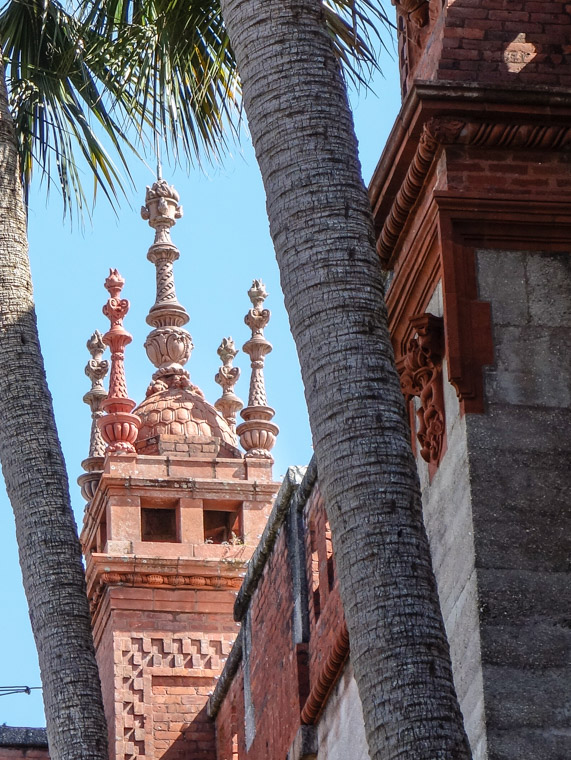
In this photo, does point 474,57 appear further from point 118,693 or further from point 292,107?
point 118,693

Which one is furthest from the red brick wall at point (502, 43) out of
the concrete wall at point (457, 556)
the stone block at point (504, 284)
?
the concrete wall at point (457, 556)

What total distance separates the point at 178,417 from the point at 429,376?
1403 centimetres

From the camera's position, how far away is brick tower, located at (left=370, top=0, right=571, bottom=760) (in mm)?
10125

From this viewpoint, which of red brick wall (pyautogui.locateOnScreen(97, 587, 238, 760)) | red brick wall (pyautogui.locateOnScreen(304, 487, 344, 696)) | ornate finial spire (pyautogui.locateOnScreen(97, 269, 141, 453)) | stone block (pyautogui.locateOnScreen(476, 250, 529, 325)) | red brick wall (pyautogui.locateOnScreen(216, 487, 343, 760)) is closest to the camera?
stone block (pyautogui.locateOnScreen(476, 250, 529, 325))

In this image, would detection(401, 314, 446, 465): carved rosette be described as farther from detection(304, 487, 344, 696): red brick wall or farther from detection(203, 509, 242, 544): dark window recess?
detection(203, 509, 242, 544): dark window recess

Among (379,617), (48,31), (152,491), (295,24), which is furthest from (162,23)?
(152,491)

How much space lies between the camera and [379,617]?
26.3ft

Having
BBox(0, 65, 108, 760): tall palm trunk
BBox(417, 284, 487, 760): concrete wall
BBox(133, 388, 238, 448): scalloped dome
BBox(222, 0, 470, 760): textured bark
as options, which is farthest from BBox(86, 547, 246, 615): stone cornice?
BBox(222, 0, 470, 760): textured bark

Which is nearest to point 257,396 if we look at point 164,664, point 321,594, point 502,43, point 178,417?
point 178,417

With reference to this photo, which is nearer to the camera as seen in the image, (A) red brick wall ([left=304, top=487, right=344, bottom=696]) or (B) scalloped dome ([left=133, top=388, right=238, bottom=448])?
(A) red brick wall ([left=304, top=487, right=344, bottom=696])

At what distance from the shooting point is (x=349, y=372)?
855 centimetres

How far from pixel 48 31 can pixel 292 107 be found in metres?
6.23

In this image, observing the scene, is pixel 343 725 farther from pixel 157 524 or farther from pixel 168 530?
pixel 157 524

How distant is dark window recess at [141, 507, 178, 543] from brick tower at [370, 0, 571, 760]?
42.4ft
